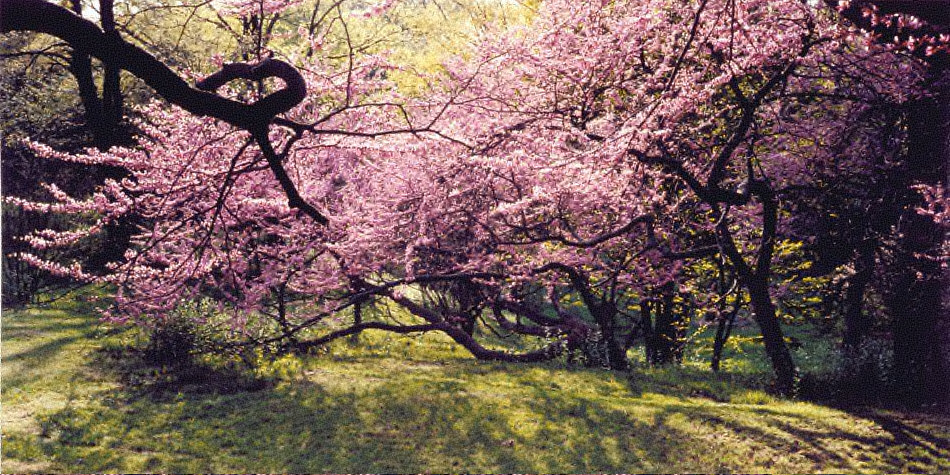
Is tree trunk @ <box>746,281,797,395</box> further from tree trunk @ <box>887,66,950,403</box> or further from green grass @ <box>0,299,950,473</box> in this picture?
tree trunk @ <box>887,66,950,403</box>

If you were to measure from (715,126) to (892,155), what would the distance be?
96.5 inches

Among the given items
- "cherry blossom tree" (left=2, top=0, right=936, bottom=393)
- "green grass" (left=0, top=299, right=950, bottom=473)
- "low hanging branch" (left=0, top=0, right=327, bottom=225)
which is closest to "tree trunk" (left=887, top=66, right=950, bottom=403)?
"cherry blossom tree" (left=2, top=0, right=936, bottom=393)

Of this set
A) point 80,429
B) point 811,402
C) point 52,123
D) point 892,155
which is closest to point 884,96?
point 892,155

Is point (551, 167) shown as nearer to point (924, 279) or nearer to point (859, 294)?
point (924, 279)

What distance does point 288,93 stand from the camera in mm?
5125

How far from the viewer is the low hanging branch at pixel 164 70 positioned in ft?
15.3

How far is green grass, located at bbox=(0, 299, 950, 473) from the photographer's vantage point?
630 cm

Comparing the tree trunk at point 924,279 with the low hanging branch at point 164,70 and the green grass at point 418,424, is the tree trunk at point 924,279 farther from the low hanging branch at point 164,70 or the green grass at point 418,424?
the low hanging branch at point 164,70

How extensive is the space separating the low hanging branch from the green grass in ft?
9.64

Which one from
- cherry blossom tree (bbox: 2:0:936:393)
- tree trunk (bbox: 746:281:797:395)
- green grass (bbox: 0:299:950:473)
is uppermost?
cherry blossom tree (bbox: 2:0:936:393)

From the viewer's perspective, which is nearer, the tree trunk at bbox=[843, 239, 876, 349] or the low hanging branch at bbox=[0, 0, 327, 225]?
the low hanging branch at bbox=[0, 0, 327, 225]

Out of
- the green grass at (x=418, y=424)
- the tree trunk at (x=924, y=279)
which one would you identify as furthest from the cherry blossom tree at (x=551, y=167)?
the green grass at (x=418, y=424)

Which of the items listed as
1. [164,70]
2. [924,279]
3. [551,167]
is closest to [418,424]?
[551,167]

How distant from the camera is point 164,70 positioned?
16.2 ft
